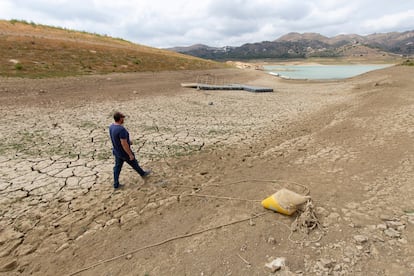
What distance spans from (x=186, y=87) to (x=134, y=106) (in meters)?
6.83

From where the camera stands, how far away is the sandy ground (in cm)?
260

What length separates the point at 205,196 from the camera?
3.89 metres

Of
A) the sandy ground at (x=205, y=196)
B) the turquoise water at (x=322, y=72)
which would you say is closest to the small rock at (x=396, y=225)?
the sandy ground at (x=205, y=196)

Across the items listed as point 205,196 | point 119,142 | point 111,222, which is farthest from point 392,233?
point 119,142

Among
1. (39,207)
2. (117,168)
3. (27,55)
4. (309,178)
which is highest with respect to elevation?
(27,55)

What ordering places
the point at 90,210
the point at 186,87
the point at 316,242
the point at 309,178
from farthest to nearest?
the point at 186,87 < the point at 309,178 < the point at 90,210 < the point at 316,242

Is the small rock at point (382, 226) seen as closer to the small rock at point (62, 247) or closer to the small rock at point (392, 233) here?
the small rock at point (392, 233)

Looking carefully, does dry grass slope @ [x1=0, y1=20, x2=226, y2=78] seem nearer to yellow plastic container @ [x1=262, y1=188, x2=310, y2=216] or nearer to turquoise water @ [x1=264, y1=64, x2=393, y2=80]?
yellow plastic container @ [x1=262, y1=188, x2=310, y2=216]

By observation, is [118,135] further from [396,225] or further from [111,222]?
[396,225]

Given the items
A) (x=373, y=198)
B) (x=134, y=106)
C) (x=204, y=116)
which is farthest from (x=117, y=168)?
(x=134, y=106)

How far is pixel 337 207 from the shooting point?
11.1 ft

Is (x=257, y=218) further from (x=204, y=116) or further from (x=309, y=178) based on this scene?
(x=204, y=116)

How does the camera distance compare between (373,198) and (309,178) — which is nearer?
(373,198)

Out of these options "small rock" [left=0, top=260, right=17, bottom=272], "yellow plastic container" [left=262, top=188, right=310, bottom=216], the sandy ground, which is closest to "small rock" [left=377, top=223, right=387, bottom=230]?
the sandy ground
